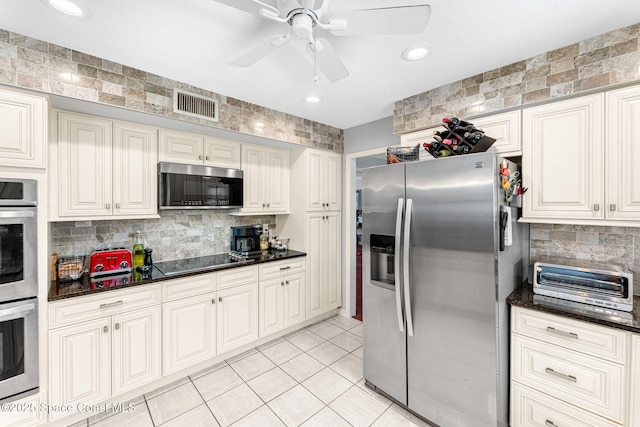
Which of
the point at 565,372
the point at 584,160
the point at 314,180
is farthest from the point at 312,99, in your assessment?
the point at 565,372

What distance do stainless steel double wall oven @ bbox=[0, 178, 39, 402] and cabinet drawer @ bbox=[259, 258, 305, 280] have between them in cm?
174

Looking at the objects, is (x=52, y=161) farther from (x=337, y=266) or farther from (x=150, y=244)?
(x=337, y=266)

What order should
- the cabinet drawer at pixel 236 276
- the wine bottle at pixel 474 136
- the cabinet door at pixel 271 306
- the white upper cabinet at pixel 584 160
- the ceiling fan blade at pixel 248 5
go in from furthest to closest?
1. the cabinet door at pixel 271 306
2. the cabinet drawer at pixel 236 276
3. the wine bottle at pixel 474 136
4. the white upper cabinet at pixel 584 160
5. the ceiling fan blade at pixel 248 5

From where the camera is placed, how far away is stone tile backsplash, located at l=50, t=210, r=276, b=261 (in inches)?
91.6

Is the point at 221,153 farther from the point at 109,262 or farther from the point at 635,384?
the point at 635,384

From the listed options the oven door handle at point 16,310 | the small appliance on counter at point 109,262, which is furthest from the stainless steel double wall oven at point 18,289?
the small appliance on counter at point 109,262

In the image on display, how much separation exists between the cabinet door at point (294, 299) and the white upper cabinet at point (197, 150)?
1.50 metres

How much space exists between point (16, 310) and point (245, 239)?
1.90 meters

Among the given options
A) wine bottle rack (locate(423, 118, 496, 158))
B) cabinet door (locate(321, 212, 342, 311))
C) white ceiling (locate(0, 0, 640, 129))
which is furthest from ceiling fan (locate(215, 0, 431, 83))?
cabinet door (locate(321, 212, 342, 311))

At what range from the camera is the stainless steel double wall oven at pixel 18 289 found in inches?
63.7

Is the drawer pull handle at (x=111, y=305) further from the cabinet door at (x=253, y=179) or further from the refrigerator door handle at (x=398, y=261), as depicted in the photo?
the refrigerator door handle at (x=398, y=261)

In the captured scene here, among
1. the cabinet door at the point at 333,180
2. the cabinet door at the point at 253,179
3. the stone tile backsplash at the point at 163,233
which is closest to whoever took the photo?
the stone tile backsplash at the point at 163,233

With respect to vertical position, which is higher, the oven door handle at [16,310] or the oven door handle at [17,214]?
the oven door handle at [17,214]

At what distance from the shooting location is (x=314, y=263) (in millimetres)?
3527
